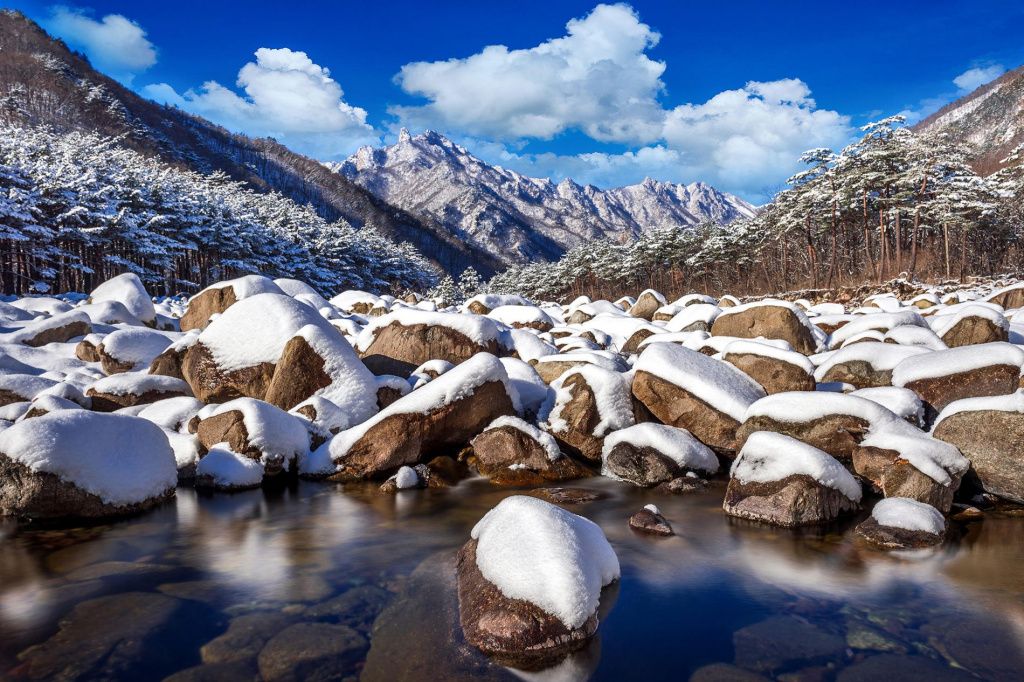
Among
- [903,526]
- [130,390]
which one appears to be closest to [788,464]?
[903,526]

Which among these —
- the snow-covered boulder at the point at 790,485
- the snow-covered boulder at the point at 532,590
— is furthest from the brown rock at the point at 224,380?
the snow-covered boulder at the point at 790,485

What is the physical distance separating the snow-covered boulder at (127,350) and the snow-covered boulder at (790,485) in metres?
13.6

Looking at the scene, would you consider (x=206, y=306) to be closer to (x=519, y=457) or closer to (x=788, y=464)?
(x=519, y=457)

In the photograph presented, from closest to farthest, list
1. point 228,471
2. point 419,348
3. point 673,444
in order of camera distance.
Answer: point 228,471 → point 673,444 → point 419,348

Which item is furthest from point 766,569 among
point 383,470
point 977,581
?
point 383,470

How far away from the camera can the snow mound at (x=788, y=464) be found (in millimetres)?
7559

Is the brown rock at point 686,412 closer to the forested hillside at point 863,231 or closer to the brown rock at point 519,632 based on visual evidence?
the brown rock at point 519,632

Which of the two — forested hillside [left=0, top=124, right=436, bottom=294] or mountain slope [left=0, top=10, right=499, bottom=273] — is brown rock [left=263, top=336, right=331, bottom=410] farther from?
mountain slope [left=0, top=10, right=499, bottom=273]

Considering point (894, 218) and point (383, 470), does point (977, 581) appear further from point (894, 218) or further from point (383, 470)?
point (894, 218)

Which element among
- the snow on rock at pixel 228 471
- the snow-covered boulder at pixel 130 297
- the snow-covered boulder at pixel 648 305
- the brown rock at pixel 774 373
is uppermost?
the snow-covered boulder at pixel 130 297

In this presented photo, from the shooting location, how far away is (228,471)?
9461 millimetres

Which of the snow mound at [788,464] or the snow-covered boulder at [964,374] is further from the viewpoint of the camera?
the snow-covered boulder at [964,374]

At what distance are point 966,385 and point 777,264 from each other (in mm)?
55234

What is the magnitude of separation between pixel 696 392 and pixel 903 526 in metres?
3.86
